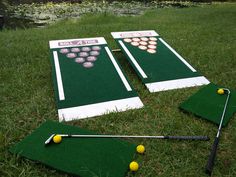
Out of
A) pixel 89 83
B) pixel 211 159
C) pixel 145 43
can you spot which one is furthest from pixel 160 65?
pixel 211 159

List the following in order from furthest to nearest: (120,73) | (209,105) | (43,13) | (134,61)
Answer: (43,13), (134,61), (120,73), (209,105)

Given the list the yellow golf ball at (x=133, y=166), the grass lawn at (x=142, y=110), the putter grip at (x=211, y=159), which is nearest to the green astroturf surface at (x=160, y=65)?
the grass lawn at (x=142, y=110)

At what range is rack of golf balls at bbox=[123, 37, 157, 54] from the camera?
4307mm

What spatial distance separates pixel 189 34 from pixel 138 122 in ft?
12.7

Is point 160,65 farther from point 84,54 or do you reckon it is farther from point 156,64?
point 84,54

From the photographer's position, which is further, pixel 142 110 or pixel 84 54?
pixel 84 54

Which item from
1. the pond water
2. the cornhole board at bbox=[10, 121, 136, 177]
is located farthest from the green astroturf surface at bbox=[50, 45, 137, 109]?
the pond water

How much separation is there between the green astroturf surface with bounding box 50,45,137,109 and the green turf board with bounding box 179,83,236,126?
74 centimetres

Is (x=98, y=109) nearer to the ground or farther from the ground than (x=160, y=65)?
nearer to the ground

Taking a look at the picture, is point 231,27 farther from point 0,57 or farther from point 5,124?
point 5,124

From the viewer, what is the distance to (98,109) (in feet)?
9.87

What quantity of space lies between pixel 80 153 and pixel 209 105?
173 centimetres

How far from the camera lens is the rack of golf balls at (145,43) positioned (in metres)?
4.31

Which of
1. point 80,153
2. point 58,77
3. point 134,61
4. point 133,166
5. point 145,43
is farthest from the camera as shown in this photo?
point 145,43
